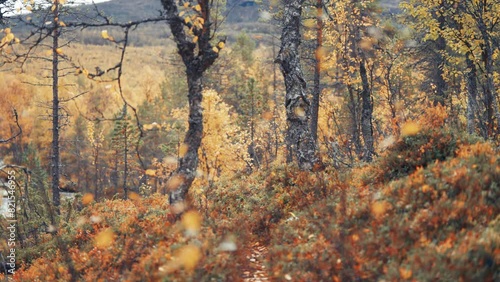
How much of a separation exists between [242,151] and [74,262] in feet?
60.5

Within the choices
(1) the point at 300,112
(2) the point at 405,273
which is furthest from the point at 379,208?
(1) the point at 300,112

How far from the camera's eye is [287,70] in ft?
34.0

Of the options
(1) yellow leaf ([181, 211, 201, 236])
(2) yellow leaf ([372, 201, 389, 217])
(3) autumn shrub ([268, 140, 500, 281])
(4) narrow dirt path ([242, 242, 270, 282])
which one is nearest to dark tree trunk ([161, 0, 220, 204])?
A: (1) yellow leaf ([181, 211, 201, 236])

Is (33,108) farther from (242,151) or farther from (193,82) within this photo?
(193,82)

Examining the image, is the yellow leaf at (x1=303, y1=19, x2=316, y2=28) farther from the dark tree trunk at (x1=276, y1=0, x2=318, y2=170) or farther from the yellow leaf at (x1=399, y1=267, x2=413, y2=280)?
the yellow leaf at (x1=399, y1=267, x2=413, y2=280)

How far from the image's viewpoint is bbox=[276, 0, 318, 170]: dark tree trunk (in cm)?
1026

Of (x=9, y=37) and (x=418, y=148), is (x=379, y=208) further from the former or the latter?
(x=9, y=37)

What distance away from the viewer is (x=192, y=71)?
7.55 meters

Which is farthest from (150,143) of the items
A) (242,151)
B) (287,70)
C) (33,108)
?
(287,70)

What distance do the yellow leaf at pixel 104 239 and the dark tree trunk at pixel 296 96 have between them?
492 cm

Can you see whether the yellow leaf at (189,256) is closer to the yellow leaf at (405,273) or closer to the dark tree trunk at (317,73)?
the yellow leaf at (405,273)

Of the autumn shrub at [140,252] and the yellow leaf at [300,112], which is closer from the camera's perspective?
the autumn shrub at [140,252]

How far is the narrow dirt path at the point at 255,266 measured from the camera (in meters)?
5.83

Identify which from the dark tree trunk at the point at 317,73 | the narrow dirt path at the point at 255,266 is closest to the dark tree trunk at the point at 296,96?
the narrow dirt path at the point at 255,266
